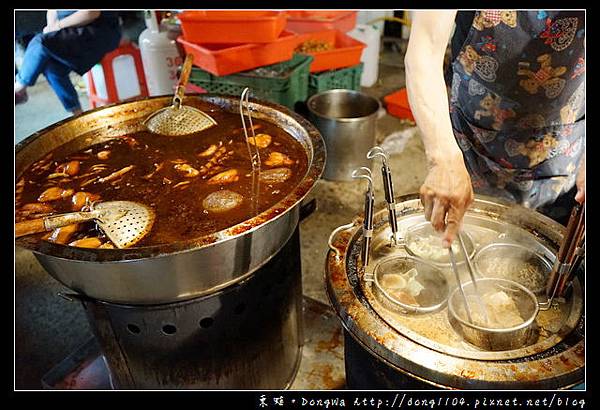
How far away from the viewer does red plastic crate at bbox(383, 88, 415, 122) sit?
555 cm

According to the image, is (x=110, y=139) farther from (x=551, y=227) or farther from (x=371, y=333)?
(x=551, y=227)

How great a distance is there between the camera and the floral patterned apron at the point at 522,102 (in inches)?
83.8

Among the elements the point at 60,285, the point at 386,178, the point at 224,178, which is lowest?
the point at 60,285

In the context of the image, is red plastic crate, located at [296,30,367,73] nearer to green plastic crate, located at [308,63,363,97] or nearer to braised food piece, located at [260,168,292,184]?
green plastic crate, located at [308,63,363,97]

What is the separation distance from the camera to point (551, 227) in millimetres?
2016

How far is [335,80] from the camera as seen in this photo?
4.90m

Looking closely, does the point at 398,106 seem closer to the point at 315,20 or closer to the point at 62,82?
the point at 315,20

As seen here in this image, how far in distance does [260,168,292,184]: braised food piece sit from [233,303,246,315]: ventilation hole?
0.58 meters

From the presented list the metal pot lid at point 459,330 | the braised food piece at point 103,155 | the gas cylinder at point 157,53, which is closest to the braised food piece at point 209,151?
the braised food piece at point 103,155

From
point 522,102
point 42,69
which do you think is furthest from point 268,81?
point 42,69

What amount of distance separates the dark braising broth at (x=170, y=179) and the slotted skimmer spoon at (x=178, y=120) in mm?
37

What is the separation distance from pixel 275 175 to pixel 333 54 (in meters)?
2.88

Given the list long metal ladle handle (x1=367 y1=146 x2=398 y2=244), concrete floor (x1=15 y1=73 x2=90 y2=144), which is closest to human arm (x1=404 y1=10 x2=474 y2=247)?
long metal ladle handle (x1=367 y1=146 x2=398 y2=244)

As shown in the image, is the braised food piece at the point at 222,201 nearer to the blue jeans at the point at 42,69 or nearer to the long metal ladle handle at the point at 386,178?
the long metal ladle handle at the point at 386,178
